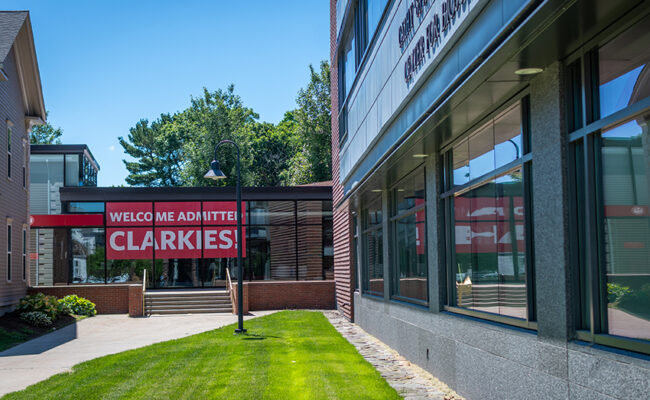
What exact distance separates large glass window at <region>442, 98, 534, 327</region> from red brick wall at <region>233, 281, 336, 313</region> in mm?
17237

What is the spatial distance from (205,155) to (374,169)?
38.6m

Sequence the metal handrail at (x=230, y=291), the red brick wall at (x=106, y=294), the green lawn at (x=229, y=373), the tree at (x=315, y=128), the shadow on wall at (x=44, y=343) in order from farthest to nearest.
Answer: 1. the tree at (x=315, y=128)
2. the metal handrail at (x=230, y=291)
3. the red brick wall at (x=106, y=294)
4. the shadow on wall at (x=44, y=343)
5. the green lawn at (x=229, y=373)

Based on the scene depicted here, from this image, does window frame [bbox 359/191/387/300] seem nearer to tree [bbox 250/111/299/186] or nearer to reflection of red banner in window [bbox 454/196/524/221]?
reflection of red banner in window [bbox 454/196/524/221]

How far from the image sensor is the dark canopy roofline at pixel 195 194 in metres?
28.2

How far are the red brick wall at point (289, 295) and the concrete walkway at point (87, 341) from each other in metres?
1.25

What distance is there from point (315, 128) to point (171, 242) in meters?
21.6

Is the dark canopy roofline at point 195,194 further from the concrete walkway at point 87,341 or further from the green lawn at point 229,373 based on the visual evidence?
the green lawn at point 229,373

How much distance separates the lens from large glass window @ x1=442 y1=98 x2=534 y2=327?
674 cm

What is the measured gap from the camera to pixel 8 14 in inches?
897

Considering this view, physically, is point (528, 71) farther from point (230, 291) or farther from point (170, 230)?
point (170, 230)

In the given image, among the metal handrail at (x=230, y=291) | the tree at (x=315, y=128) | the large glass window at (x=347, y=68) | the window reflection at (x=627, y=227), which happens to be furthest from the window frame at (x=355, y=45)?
the tree at (x=315, y=128)

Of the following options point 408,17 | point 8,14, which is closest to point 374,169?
point 408,17

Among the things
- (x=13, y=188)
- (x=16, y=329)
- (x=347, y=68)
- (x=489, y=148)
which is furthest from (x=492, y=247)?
(x=13, y=188)

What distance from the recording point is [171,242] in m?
29.0
